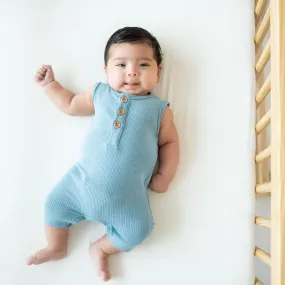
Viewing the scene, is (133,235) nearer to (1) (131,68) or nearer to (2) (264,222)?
(2) (264,222)

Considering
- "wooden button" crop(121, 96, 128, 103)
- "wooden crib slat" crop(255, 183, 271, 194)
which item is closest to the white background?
"wooden crib slat" crop(255, 183, 271, 194)

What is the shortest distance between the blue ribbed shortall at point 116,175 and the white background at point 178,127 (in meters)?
0.09

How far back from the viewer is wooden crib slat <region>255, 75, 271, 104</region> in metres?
1.06

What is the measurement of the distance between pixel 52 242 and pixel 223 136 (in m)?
0.64

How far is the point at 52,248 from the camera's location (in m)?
1.18

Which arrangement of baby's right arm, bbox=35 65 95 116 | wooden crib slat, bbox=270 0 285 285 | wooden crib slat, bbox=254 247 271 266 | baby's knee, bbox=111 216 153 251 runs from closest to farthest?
wooden crib slat, bbox=270 0 285 285, wooden crib slat, bbox=254 247 271 266, baby's knee, bbox=111 216 153 251, baby's right arm, bbox=35 65 95 116

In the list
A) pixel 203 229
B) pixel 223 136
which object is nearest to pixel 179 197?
pixel 203 229

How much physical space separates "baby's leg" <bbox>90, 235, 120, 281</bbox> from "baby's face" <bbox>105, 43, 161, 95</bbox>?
0.47 metres

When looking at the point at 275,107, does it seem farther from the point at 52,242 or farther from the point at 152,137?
the point at 52,242

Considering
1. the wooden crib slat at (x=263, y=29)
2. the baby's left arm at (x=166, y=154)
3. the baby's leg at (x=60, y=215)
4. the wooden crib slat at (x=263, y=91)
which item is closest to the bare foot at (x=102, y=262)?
the baby's leg at (x=60, y=215)

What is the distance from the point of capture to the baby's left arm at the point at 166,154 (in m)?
1.19

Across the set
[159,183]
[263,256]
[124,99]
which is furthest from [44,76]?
[263,256]

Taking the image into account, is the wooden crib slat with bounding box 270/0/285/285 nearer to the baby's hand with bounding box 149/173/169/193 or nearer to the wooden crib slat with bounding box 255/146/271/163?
the wooden crib slat with bounding box 255/146/271/163

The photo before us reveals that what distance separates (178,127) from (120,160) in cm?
25
